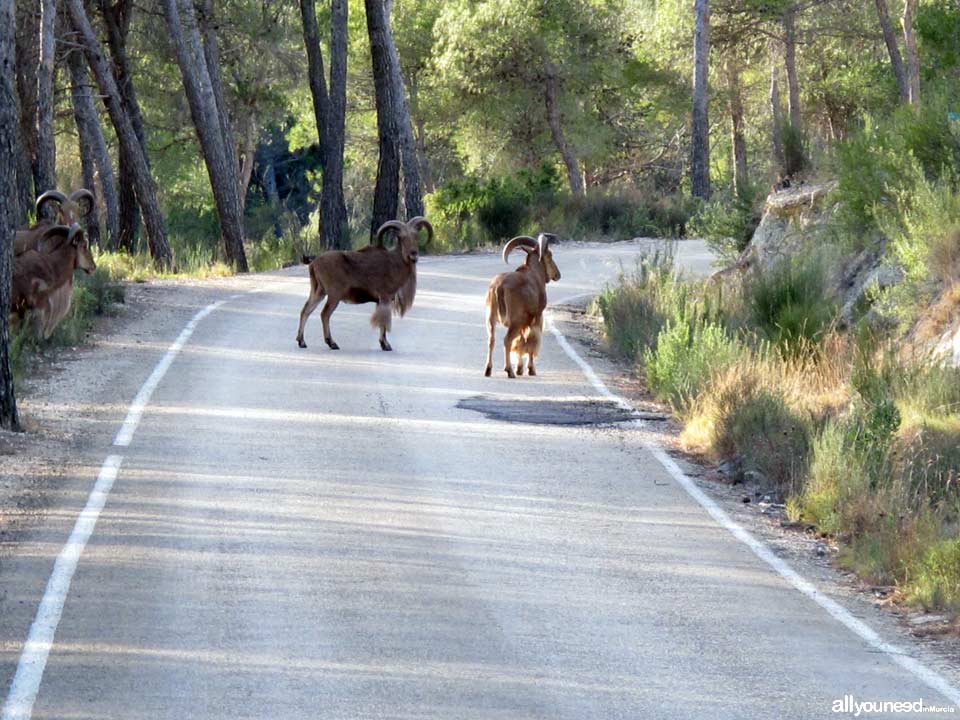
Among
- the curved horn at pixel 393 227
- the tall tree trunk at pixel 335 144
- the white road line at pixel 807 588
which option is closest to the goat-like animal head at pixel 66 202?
the curved horn at pixel 393 227

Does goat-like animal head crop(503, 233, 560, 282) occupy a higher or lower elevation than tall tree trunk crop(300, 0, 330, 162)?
lower

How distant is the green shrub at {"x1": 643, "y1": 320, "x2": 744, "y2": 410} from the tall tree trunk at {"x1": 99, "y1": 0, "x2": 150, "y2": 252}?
791 inches

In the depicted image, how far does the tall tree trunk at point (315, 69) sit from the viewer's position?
120 ft

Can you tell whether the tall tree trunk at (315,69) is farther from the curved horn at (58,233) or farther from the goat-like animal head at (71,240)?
the curved horn at (58,233)

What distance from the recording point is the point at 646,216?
4094 cm

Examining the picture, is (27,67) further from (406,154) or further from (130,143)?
(406,154)

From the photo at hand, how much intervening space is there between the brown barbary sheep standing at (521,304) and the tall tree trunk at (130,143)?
15.9 meters

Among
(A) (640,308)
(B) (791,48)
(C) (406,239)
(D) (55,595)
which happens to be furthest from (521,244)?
(B) (791,48)

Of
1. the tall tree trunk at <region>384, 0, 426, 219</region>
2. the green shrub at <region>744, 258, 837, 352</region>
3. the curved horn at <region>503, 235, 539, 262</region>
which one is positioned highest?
the tall tree trunk at <region>384, 0, 426, 219</region>

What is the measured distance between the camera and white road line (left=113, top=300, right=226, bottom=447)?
1335 cm

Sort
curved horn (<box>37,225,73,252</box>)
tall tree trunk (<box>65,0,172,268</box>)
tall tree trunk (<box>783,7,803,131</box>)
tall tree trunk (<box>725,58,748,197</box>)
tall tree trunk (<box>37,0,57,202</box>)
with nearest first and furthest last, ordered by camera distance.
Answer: curved horn (<box>37,225,73,252</box>), tall tree trunk (<box>37,0,57,202</box>), tall tree trunk (<box>65,0,172,268</box>), tall tree trunk (<box>783,7,803,131</box>), tall tree trunk (<box>725,58,748,197</box>)

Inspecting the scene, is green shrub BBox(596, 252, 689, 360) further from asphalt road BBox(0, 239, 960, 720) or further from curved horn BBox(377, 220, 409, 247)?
asphalt road BBox(0, 239, 960, 720)

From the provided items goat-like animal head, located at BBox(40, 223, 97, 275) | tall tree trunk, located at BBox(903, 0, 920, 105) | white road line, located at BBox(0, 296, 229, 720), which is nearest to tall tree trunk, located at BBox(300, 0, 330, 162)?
tall tree trunk, located at BBox(903, 0, 920, 105)

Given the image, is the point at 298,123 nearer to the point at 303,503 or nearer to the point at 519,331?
the point at 519,331
